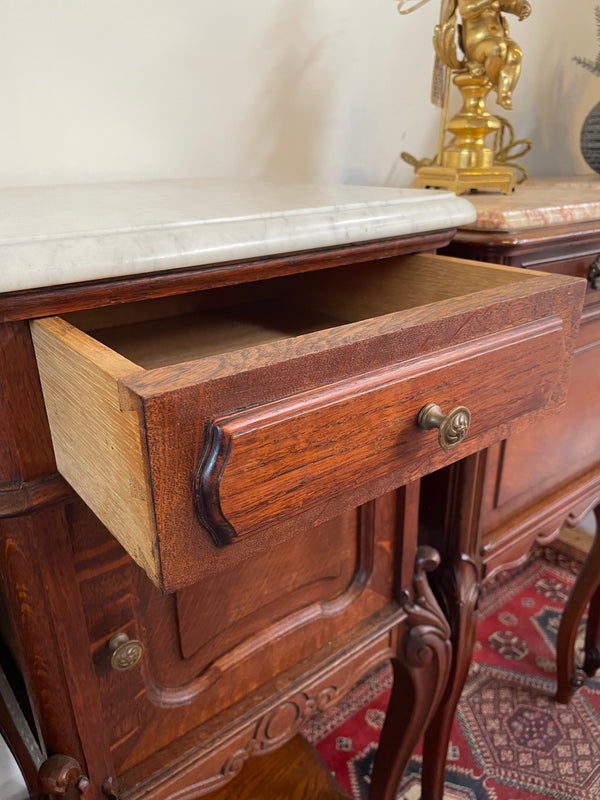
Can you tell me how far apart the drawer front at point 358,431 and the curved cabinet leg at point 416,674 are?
276 millimetres

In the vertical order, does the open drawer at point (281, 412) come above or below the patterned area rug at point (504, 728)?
above

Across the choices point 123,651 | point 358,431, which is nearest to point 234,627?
point 123,651

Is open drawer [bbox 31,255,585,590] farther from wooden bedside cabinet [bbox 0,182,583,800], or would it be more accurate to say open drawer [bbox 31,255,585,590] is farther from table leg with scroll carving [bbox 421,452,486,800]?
table leg with scroll carving [bbox 421,452,486,800]

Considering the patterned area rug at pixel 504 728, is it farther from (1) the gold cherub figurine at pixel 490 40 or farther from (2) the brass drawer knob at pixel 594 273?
(1) the gold cherub figurine at pixel 490 40

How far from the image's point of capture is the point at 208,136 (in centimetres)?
79

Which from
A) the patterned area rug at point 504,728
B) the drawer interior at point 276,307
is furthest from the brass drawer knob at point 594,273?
the patterned area rug at point 504,728

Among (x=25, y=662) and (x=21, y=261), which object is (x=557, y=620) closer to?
(x=25, y=662)

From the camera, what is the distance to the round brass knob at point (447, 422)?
37 cm

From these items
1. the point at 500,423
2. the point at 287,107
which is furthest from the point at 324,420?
the point at 287,107

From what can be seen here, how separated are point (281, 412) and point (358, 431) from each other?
0.06m

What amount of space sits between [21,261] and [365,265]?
0.34 m

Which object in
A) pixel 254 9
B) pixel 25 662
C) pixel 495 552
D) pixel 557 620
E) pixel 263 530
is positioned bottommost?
pixel 557 620

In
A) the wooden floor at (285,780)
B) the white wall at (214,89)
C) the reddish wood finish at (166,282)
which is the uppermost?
the white wall at (214,89)

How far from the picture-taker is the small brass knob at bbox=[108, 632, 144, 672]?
1.42ft
